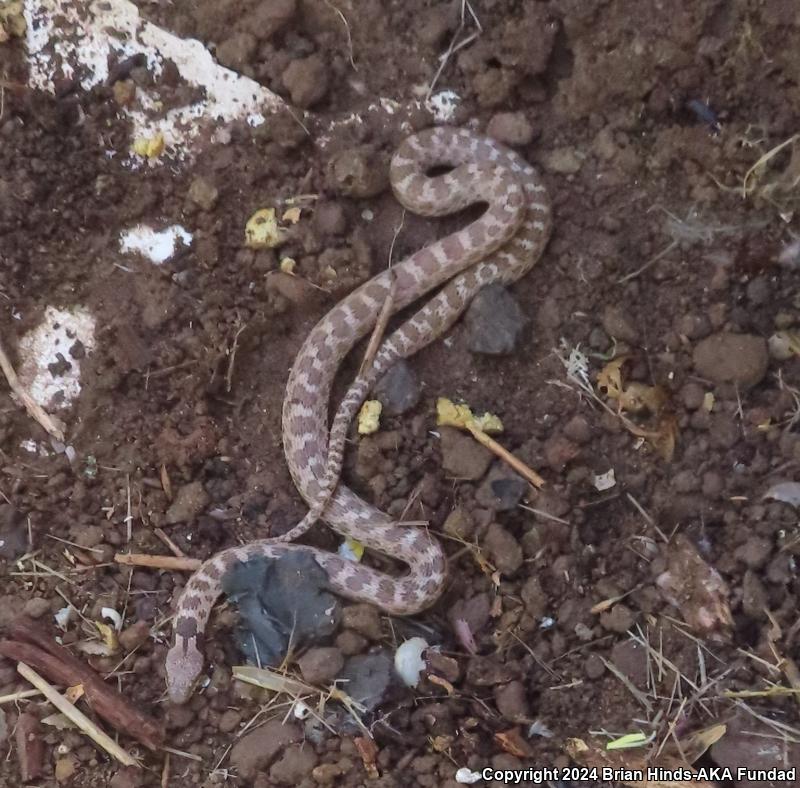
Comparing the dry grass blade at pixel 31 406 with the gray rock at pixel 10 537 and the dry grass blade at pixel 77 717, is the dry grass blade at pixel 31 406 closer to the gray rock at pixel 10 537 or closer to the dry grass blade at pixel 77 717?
the gray rock at pixel 10 537

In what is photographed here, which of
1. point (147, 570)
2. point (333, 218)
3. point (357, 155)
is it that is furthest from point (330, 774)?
point (357, 155)

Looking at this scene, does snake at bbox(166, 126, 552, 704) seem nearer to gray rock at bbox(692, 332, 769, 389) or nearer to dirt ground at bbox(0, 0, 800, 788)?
dirt ground at bbox(0, 0, 800, 788)

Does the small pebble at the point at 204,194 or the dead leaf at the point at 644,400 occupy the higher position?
the small pebble at the point at 204,194

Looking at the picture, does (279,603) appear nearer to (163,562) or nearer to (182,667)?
(182,667)

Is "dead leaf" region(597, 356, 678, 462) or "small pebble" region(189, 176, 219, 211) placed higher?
"small pebble" region(189, 176, 219, 211)

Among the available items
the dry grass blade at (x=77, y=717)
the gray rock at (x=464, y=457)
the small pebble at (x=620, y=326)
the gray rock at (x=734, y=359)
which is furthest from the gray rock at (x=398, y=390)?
the dry grass blade at (x=77, y=717)

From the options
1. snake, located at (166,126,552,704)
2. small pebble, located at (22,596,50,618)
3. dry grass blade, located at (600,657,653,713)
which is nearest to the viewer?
dry grass blade, located at (600,657,653,713)

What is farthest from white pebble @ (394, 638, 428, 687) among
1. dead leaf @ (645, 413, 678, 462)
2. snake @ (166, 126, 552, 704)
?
dead leaf @ (645, 413, 678, 462)
